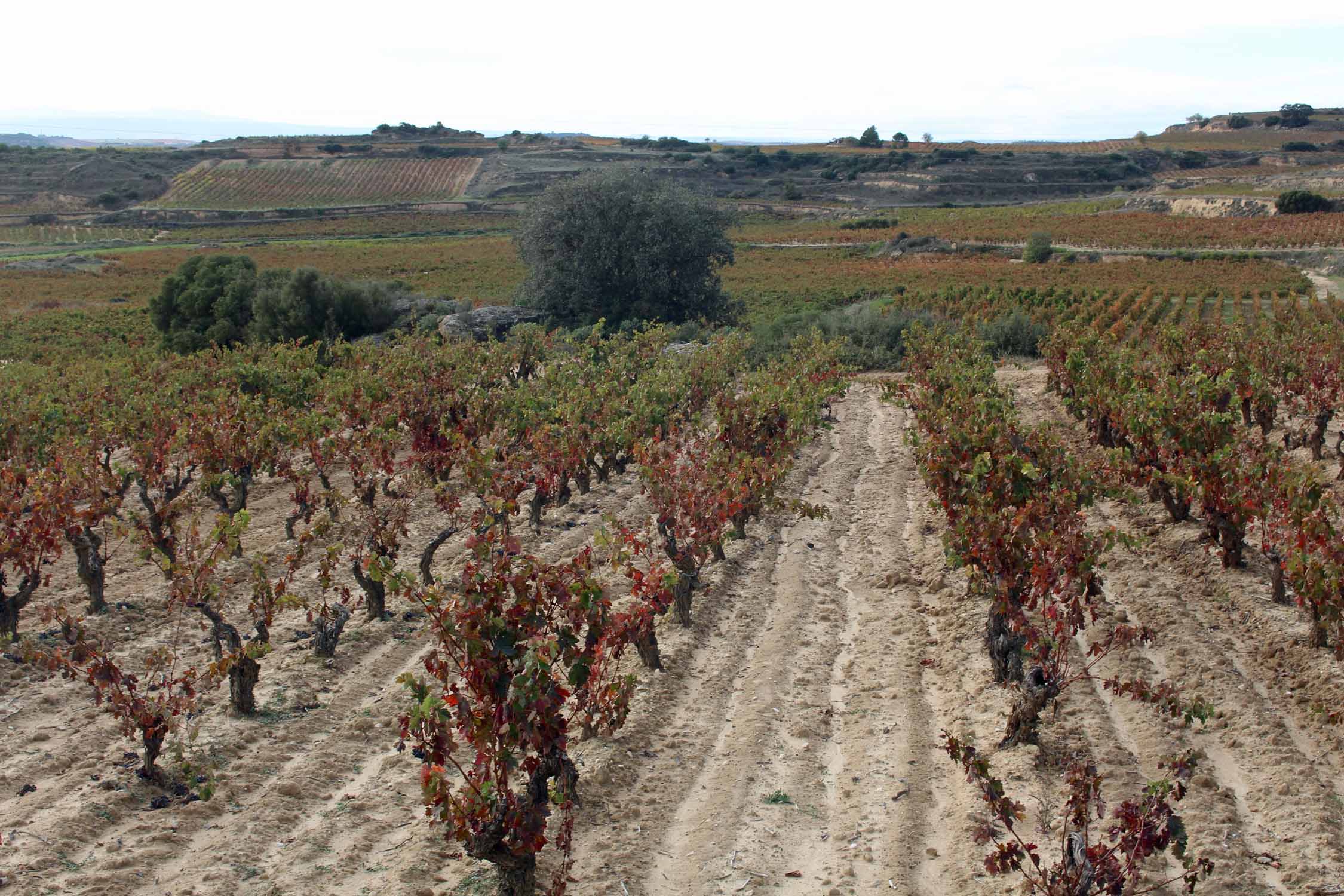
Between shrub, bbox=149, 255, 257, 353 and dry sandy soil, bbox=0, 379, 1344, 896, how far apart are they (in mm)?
20704

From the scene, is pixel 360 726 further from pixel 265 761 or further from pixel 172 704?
pixel 172 704

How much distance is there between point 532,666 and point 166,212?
97423 millimetres

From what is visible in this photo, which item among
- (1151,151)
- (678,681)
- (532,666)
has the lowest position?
(678,681)

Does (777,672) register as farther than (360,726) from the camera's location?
Yes

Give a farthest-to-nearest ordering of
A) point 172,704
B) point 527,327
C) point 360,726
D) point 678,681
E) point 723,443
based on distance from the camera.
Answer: point 527,327 < point 723,443 < point 678,681 < point 360,726 < point 172,704

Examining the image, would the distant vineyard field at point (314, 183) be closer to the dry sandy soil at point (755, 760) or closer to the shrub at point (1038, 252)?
the shrub at point (1038, 252)

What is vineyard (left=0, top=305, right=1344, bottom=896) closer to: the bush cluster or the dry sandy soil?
the dry sandy soil

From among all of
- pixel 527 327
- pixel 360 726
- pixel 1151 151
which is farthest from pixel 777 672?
pixel 1151 151

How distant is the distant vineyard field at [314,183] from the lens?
318 ft

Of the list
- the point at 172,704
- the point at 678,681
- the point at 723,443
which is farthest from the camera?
the point at 723,443

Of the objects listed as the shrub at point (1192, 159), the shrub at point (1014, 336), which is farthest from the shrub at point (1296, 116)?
the shrub at point (1014, 336)

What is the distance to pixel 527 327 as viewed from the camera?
21.1 meters

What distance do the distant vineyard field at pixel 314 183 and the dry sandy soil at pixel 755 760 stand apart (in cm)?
9460

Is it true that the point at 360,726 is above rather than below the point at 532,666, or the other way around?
below
